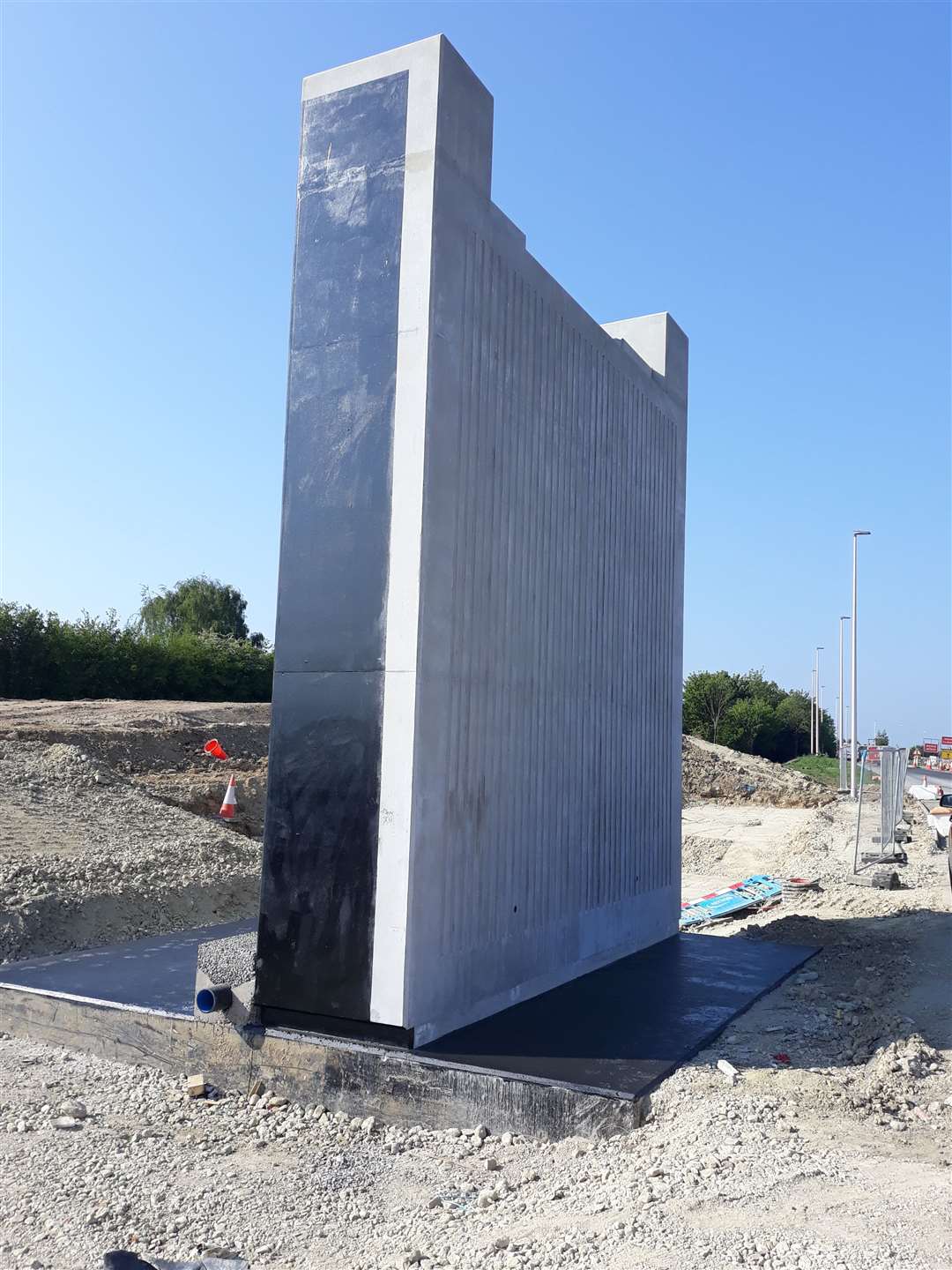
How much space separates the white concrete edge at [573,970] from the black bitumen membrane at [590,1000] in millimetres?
56

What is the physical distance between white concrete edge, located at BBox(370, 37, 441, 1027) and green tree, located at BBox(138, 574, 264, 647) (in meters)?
47.7

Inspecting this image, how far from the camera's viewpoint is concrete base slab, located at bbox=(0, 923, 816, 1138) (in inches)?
194

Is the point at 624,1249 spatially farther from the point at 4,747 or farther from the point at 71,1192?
the point at 4,747

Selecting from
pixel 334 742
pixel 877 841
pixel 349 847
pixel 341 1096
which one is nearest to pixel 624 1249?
pixel 341 1096

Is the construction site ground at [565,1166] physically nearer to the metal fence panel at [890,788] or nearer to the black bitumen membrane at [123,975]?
the black bitumen membrane at [123,975]

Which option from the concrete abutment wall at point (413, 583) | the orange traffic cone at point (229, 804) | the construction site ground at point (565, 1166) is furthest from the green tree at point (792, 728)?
the concrete abutment wall at point (413, 583)

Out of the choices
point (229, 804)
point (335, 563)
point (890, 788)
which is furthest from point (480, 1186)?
point (890, 788)

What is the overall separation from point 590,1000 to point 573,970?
0.71 meters

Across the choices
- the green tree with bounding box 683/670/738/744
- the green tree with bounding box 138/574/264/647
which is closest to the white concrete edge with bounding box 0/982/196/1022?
the green tree with bounding box 138/574/264/647

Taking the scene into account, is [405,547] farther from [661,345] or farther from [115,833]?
[115,833]

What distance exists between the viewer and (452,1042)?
554 cm

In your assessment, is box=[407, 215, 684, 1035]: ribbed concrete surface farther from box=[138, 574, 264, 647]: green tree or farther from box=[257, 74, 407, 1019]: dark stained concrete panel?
box=[138, 574, 264, 647]: green tree

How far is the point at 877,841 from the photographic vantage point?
17.5 meters

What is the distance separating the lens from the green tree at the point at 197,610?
52.9 metres
